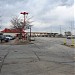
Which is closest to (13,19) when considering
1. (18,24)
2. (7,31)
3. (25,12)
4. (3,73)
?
(18,24)

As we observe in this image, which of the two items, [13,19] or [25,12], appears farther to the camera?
[13,19]

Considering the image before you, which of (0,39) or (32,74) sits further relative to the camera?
(0,39)

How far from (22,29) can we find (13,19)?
46.4ft

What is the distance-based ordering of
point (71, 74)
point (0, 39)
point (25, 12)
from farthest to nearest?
point (25, 12) < point (0, 39) < point (71, 74)

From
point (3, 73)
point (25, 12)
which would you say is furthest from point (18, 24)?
point (3, 73)

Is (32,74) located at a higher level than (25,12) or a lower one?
lower

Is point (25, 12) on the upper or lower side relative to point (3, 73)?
upper

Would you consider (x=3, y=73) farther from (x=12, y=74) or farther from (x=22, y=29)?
(x=22, y=29)

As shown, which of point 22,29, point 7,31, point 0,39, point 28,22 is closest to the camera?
point 0,39

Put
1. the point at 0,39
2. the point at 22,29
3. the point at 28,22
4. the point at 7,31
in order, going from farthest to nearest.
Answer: the point at 7,31
the point at 28,22
the point at 22,29
the point at 0,39

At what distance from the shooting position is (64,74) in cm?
1090

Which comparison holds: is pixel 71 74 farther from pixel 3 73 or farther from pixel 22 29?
pixel 22 29

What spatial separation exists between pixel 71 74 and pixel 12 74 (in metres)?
2.56

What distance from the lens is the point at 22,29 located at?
72375 mm
